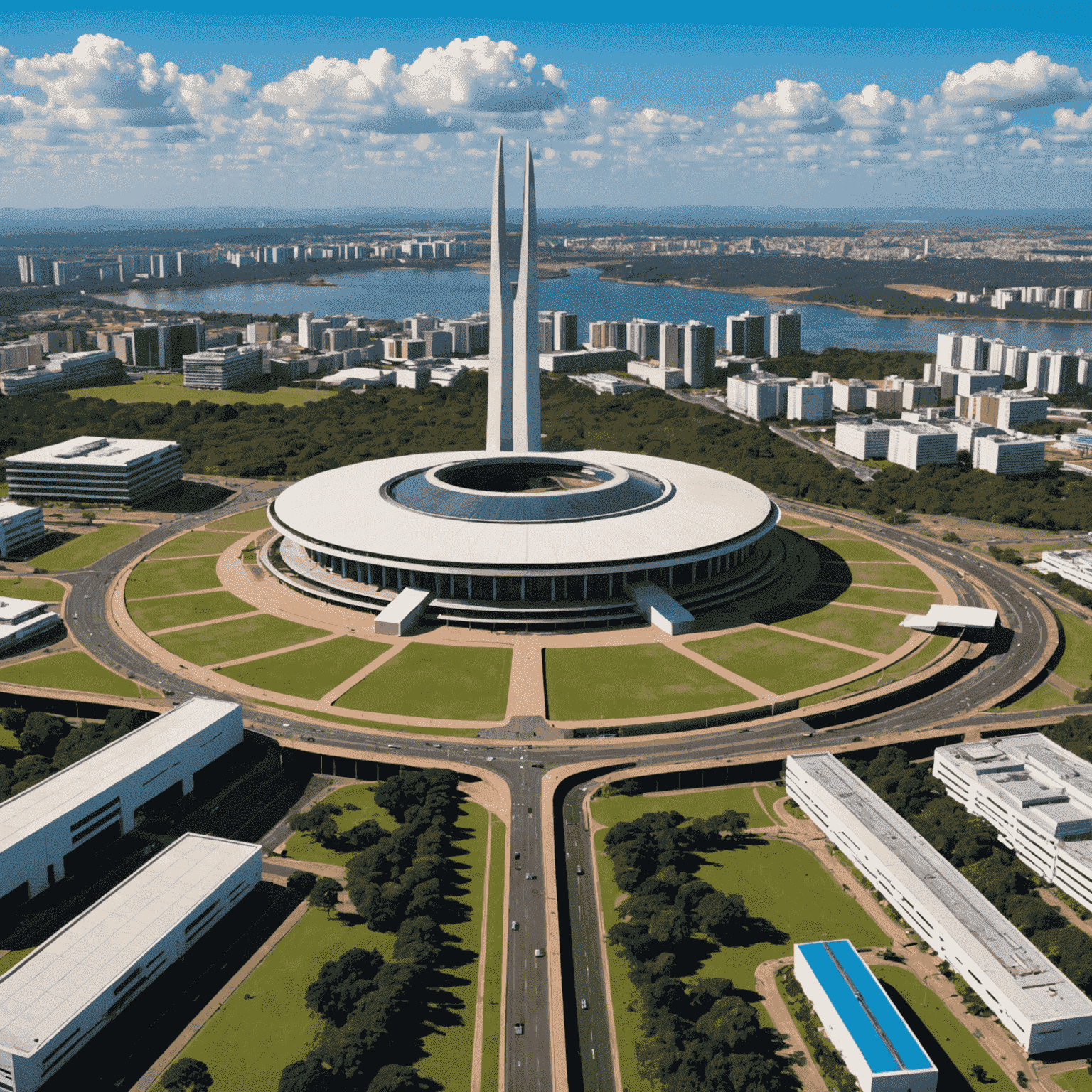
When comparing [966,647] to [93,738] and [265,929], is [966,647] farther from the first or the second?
[93,738]

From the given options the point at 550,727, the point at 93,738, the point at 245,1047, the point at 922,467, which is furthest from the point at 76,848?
the point at 922,467

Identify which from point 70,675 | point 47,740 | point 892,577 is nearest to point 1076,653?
point 892,577

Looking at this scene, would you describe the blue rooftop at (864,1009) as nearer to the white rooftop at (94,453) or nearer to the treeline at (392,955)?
the treeline at (392,955)

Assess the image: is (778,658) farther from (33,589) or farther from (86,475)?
(86,475)

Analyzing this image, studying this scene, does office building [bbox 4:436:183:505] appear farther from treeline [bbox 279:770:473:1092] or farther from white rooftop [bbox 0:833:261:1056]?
white rooftop [bbox 0:833:261:1056]

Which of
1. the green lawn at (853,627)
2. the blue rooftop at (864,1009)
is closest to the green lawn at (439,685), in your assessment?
the green lawn at (853,627)

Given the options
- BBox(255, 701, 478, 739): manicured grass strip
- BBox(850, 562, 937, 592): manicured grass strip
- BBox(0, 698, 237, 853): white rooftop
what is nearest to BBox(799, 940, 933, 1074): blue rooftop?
BBox(255, 701, 478, 739): manicured grass strip
